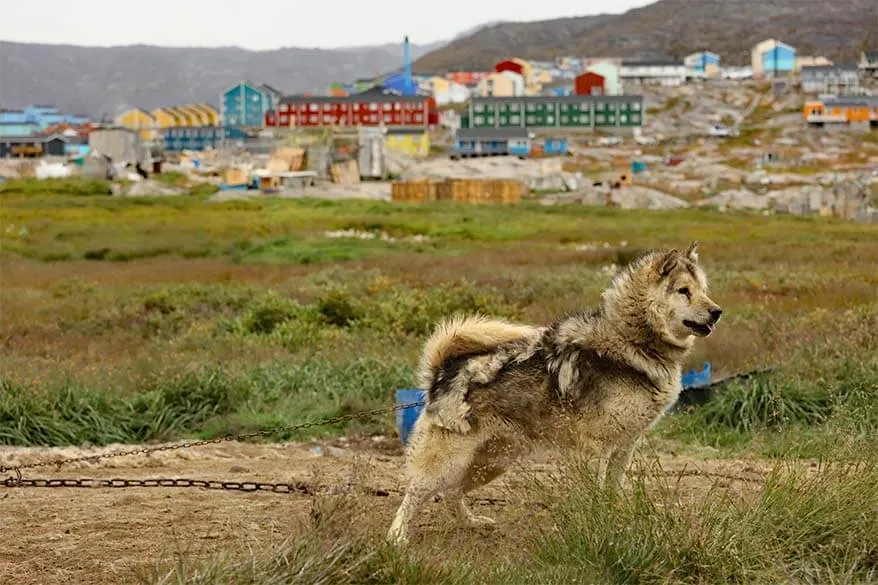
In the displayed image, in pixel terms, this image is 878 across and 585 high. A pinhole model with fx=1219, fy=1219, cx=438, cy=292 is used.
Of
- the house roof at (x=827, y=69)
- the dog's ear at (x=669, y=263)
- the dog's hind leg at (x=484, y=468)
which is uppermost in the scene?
the house roof at (x=827, y=69)

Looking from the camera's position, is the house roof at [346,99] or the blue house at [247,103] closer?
the house roof at [346,99]

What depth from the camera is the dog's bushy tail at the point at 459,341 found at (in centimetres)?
714

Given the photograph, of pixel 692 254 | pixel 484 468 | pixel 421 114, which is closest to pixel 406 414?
pixel 484 468

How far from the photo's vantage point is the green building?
458 feet

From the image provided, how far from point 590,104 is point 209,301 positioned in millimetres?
122974

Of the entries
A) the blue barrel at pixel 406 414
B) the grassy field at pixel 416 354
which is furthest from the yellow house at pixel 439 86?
the blue barrel at pixel 406 414

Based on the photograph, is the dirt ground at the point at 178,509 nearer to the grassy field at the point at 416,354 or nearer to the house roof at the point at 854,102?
the grassy field at the point at 416,354

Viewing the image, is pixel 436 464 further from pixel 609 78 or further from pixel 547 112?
pixel 609 78

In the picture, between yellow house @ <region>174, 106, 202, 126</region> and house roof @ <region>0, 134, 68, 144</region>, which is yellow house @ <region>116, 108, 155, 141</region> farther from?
house roof @ <region>0, 134, 68, 144</region>

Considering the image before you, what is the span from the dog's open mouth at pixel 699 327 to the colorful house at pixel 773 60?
194697 mm

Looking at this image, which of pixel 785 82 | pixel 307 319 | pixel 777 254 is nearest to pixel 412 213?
pixel 777 254

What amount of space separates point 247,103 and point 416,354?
155 m

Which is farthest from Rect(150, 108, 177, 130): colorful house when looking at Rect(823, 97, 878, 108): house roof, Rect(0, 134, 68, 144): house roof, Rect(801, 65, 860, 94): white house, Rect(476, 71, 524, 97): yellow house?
Rect(801, 65, 860, 94): white house

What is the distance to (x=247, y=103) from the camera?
166m
